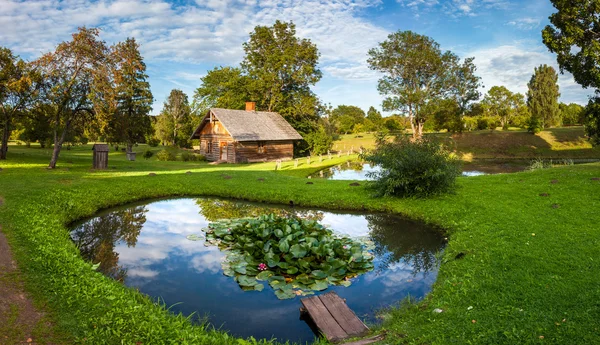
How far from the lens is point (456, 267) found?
859cm

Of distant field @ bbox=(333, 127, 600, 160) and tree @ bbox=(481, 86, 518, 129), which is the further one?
tree @ bbox=(481, 86, 518, 129)

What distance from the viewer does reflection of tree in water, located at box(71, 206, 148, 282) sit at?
9.87 m

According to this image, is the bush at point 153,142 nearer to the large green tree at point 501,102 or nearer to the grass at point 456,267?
the grass at point 456,267

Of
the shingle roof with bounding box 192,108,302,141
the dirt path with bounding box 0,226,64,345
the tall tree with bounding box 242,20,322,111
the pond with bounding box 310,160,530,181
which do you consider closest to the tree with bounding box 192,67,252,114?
the tall tree with bounding box 242,20,322,111

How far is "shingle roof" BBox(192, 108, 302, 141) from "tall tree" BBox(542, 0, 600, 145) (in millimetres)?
26706

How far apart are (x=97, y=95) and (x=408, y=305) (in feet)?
→ 77.1

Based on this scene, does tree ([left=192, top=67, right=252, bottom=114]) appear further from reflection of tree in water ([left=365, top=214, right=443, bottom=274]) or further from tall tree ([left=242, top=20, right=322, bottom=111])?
reflection of tree in water ([left=365, top=214, right=443, bottom=274])

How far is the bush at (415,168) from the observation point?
15969 mm

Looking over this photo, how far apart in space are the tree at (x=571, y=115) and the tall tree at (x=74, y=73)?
252ft

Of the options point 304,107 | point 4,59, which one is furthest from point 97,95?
point 304,107

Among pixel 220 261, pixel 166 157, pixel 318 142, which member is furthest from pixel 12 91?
pixel 318 142

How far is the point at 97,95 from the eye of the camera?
76.7ft

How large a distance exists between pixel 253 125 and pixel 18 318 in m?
36.6

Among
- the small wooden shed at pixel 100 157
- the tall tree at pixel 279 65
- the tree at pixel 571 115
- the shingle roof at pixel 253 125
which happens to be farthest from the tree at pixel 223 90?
the tree at pixel 571 115
